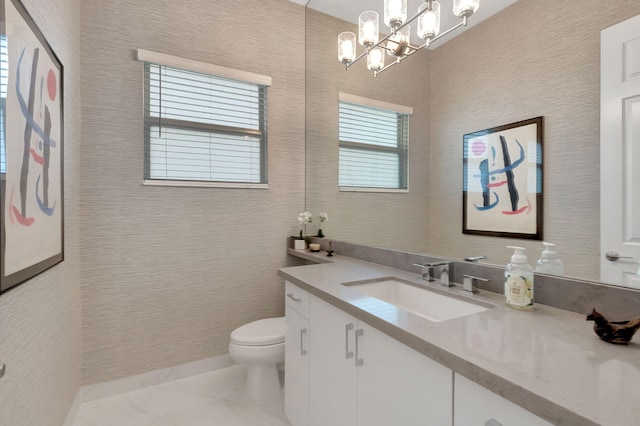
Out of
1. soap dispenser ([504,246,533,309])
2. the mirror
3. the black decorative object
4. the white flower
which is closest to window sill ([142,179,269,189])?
the white flower

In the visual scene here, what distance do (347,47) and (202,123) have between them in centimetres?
118

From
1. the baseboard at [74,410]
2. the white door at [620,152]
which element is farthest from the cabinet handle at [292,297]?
the baseboard at [74,410]

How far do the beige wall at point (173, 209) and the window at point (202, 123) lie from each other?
0.24 feet

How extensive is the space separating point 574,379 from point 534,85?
1.00 metres

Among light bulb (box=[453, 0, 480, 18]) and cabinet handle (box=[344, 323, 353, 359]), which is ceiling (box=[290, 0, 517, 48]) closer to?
light bulb (box=[453, 0, 480, 18])

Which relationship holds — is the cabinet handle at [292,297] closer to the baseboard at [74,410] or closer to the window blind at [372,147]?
the window blind at [372,147]

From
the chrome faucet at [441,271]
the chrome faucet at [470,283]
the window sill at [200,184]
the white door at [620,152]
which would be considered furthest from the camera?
the window sill at [200,184]

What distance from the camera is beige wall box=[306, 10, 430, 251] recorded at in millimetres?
1618

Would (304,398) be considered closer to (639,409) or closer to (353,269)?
(353,269)

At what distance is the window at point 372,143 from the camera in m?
1.76

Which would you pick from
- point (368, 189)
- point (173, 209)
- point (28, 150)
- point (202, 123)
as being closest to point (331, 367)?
point (368, 189)

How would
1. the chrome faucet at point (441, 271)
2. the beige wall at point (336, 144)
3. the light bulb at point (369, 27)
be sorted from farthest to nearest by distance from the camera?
the light bulb at point (369, 27) → the beige wall at point (336, 144) → the chrome faucet at point (441, 271)

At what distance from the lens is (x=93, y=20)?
1908 millimetres

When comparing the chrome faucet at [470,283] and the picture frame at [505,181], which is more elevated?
the picture frame at [505,181]
